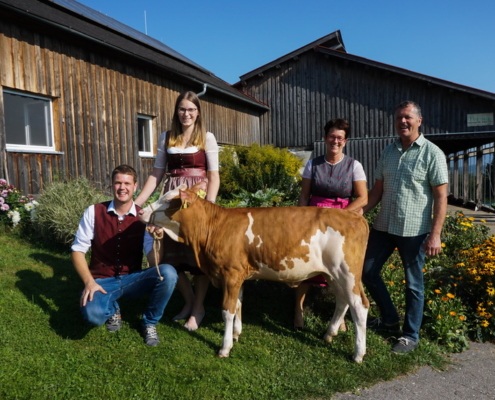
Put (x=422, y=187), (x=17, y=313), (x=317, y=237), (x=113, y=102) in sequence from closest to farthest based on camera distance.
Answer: (x=317, y=237) < (x=422, y=187) < (x=17, y=313) < (x=113, y=102)

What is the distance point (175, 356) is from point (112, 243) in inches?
49.5

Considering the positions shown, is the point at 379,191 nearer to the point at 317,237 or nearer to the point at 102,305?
the point at 317,237

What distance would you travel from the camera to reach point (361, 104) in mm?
16938

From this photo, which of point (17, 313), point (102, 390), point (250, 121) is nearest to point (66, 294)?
point (17, 313)

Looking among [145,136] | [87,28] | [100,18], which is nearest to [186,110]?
[87,28]

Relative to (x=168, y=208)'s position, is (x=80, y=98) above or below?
above

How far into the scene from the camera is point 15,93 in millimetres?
7961

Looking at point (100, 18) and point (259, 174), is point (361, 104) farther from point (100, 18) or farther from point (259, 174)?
point (100, 18)

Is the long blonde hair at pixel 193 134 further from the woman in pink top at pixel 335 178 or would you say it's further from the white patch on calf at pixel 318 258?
the white patch on calf at pixel 318 258

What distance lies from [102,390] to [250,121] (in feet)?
53.1

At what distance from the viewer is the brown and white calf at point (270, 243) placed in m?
3.43

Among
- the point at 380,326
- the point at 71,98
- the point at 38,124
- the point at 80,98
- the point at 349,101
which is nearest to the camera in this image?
the point at 380,326

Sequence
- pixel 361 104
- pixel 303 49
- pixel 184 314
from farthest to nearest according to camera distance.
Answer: pixel 303 49, pixel 361 104, pixel 184 314

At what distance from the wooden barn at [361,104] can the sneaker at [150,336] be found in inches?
563
